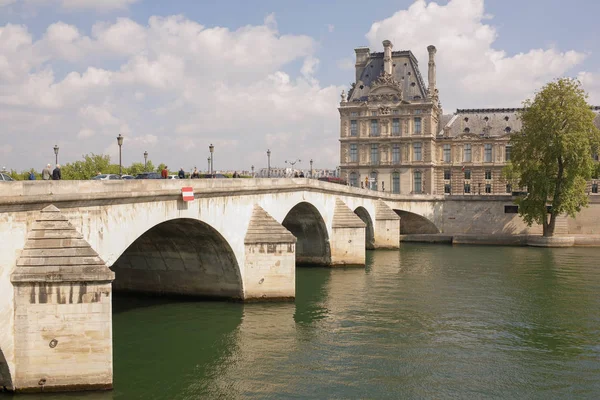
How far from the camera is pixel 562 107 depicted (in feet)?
194

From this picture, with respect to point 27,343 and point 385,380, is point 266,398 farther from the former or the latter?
point 27,343

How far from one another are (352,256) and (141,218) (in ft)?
84.2

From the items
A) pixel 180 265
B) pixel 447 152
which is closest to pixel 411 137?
pixel 447 152

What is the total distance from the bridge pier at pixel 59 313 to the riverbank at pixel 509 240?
176ft

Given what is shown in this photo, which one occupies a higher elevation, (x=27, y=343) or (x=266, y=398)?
(x=27, y=343)

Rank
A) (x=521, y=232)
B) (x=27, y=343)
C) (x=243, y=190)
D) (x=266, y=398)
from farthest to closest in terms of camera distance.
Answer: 1. (x=521, y=232)
2. (x=243, y=190)
3. (x=266, y=398)
4. (x=27, y=343)

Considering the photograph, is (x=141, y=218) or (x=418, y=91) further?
(x=418, y=91)

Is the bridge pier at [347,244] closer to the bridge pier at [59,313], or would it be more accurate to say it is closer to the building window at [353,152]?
the bridge pier at [59,313]

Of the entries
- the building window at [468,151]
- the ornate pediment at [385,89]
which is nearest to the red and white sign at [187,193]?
the ornate pediment at [385,89]

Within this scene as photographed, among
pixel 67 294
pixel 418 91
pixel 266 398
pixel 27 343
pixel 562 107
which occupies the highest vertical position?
pixel 418 91

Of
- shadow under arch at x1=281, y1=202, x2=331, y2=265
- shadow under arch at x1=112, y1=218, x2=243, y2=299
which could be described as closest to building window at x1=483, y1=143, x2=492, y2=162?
shadow under arch at x1=281, y1=202, x2=331, y2=265

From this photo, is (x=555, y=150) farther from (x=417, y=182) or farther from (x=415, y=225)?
(x=417, y=182)

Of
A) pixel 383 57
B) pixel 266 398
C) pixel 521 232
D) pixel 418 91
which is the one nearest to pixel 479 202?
pixel 521 232

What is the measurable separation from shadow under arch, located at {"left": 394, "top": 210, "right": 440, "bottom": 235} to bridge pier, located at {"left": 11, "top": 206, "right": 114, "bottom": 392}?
60.6 m
